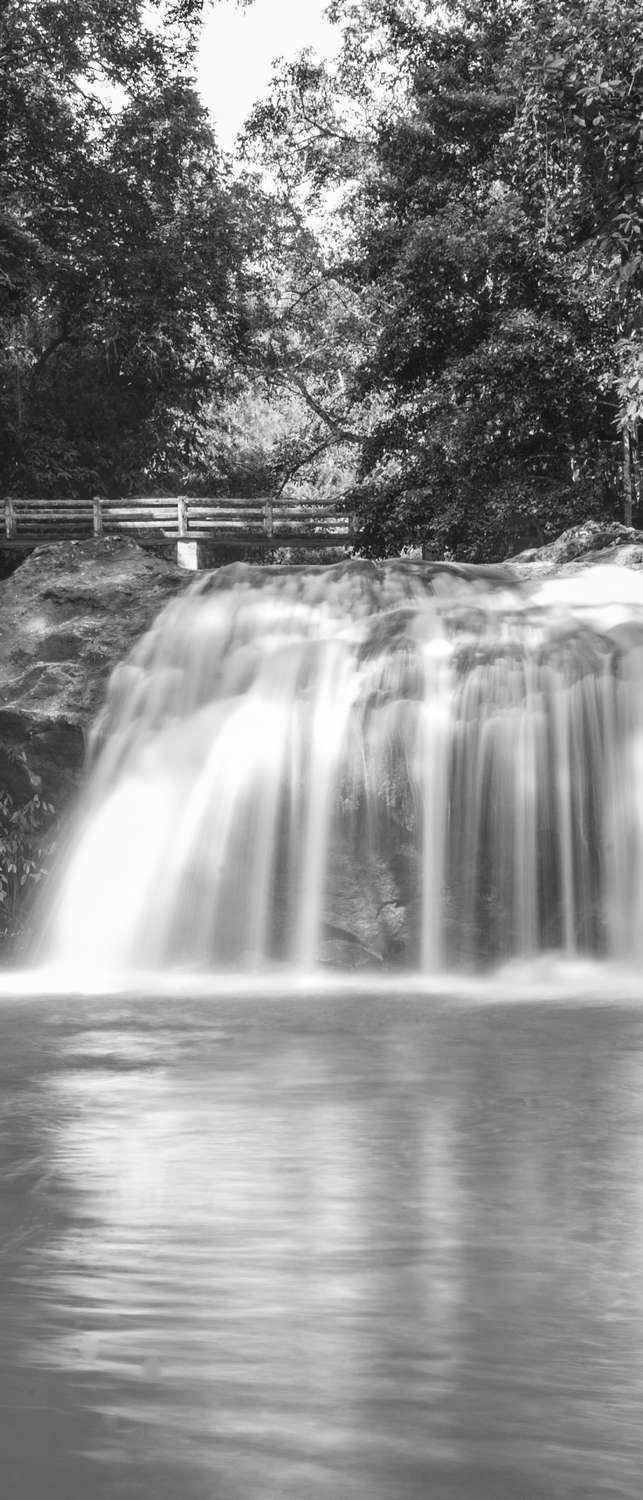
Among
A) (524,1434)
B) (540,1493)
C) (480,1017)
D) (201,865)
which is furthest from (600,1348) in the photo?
(201,865)

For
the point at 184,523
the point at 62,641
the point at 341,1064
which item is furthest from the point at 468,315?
the point at 341,1064

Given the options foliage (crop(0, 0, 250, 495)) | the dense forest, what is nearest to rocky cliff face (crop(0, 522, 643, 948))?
the dense forest

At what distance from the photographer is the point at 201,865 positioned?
31.9 ft

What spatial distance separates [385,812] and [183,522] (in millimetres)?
21026

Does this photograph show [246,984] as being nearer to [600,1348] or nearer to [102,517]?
[600,1348]

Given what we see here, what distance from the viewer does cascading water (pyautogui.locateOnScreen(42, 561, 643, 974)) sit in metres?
9.25

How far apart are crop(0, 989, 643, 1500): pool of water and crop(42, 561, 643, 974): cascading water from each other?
101 inches

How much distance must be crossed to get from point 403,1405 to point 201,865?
701cm

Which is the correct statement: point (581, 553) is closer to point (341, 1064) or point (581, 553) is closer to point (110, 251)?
point (341, 1064)

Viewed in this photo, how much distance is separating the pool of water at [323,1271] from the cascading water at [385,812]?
8.44ft

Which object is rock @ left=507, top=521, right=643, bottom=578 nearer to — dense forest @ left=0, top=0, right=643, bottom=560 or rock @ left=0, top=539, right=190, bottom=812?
rock @ left=0, top=539, right=190, bottom=812

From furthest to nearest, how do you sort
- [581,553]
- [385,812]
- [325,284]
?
[325,284] → [581,553] → [385,812]

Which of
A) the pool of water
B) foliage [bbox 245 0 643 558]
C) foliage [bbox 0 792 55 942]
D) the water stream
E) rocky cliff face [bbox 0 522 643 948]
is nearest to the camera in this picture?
the pool of water

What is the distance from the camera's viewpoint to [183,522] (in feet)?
97.7
